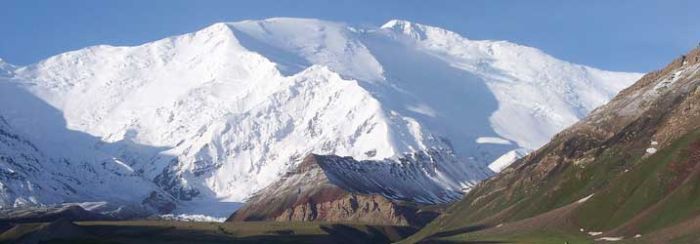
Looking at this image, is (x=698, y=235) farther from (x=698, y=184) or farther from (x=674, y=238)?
(x=698, y=184)

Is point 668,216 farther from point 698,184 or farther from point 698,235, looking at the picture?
point 698,235

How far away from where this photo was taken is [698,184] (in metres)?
199

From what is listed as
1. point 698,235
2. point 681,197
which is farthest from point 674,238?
point 681,197

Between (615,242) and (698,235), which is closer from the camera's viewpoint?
(698,235)

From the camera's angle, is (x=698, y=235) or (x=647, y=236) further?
(x=647, y=236)

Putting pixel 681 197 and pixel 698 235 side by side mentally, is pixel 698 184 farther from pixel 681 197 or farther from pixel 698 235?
pixel 698 235

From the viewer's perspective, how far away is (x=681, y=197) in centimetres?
19988

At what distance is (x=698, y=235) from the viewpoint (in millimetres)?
175375

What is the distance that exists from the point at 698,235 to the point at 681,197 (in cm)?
2529

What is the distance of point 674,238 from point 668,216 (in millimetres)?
16158

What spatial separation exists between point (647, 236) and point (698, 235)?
17.3 meters

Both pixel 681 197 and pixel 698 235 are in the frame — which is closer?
pixel 698 235

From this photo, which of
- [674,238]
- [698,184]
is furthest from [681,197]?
[674,238]

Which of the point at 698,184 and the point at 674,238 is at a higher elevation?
the point at 698,184
